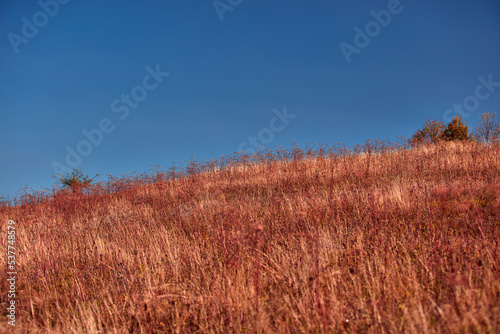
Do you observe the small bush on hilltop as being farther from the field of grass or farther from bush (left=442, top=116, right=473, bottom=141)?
the field of grass

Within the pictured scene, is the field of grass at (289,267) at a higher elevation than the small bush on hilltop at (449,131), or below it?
below

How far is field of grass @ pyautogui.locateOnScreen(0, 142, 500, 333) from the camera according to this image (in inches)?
110

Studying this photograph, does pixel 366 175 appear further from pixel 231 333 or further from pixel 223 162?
pixel 231 333

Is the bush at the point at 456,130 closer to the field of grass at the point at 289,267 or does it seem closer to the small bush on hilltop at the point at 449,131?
the small bush on hilltop at the point at 449,131

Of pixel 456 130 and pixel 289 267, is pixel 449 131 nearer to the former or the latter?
pixel 456 130

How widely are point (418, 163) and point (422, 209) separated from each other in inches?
218

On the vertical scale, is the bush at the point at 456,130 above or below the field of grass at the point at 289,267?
above

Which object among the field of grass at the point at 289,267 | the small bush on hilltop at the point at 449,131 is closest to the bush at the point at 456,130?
the small bush on hilltop at the point at 449,131

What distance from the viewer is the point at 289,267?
3.83 metres

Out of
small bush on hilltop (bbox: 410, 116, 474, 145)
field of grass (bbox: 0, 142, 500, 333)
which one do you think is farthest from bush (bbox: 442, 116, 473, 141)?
field of grass (bbox: 0, 142, 500, 333)

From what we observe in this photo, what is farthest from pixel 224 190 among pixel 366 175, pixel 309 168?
pixel 366 175

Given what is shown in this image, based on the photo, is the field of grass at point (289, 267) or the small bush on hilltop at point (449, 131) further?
the small bush on hilltop at point (449, 131)

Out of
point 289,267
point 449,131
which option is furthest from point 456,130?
point 289,267

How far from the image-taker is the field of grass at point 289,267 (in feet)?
9.16
